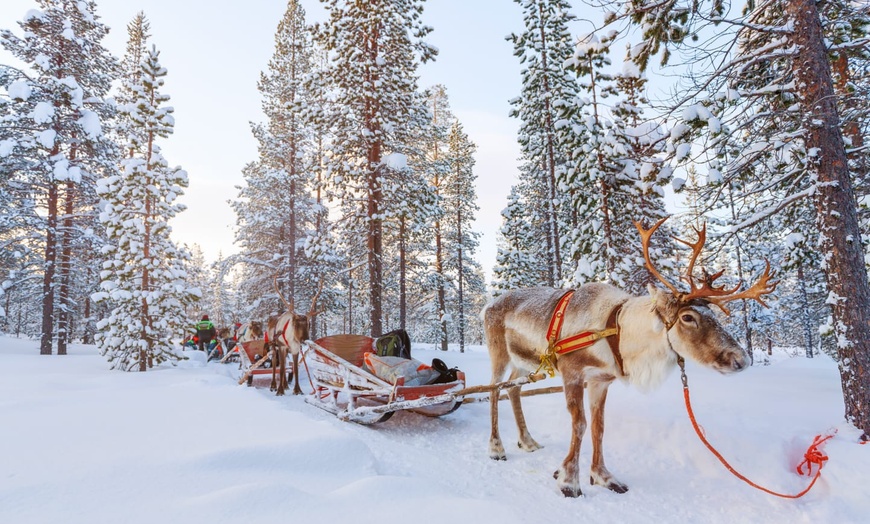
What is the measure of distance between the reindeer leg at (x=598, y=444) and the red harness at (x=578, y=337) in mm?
471

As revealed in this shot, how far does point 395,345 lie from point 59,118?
17.9 metres

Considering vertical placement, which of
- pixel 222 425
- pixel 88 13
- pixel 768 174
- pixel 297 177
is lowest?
pixel 222 425

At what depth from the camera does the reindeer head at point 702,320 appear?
11.7 ft

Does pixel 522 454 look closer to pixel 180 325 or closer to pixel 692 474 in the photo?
pixel 692 474

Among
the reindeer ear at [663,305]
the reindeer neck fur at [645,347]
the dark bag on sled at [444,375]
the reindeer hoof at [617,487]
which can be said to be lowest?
the reindeer hoof at [617,487]

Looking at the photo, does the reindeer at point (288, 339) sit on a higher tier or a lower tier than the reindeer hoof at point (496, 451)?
higher

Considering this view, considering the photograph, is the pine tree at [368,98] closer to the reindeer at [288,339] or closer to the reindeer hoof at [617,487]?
the reindeer at [288,339]

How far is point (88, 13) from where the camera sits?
18.5 m

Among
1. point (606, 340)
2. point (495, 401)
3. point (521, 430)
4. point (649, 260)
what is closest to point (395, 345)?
point (495, 401)

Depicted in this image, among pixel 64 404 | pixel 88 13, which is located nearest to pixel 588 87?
pixel 64 404

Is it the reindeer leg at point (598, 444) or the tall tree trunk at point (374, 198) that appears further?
the tall tree trunk at point (374, 198)

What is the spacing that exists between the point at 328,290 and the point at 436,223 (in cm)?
973

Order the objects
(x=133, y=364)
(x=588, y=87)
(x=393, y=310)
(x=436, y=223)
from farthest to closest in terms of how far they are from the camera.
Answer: (x=393, y=310) → (x=436, y=223) → (x=588, y=87) → (x=133, y=364)

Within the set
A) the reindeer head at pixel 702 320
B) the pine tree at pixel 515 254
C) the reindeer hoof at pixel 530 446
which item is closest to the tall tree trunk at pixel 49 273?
the reindeer hoof at pixel 530 446
